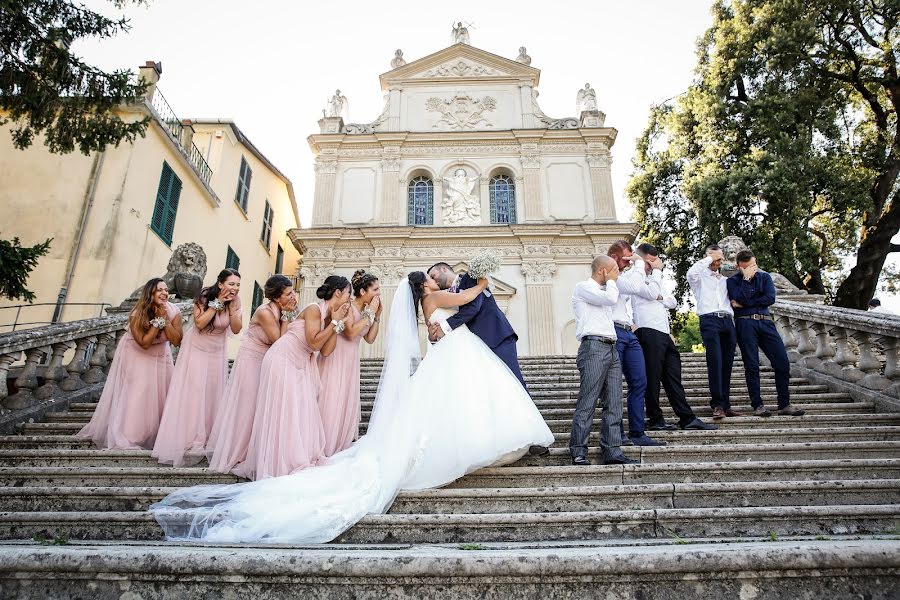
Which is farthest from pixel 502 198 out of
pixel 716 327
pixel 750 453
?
pixel 750 453

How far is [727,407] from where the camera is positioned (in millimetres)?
5293

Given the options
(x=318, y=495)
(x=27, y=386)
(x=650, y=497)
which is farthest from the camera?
(x=27, y=386)

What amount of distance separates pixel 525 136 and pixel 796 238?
31.5 feet

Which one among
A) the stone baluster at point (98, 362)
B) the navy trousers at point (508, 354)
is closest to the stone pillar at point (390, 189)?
the stone baluster at point (98, 362)

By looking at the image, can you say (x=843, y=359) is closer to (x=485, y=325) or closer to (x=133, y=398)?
(x=485, y=325)

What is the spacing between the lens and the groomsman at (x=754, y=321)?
17.6 ft

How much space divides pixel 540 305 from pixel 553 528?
569 inches

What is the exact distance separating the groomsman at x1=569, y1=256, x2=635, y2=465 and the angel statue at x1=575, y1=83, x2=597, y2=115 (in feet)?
58.8

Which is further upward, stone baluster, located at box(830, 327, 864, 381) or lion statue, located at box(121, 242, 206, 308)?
lion statue, located at box(121, 242, 206, 308)

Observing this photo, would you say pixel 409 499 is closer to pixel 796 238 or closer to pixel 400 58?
pixel 796 238

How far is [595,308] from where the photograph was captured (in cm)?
454

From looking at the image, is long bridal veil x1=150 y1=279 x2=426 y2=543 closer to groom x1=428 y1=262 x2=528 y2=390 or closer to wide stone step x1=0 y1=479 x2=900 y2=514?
wide stone step x1=0 y1=479 x2=900 y2=514

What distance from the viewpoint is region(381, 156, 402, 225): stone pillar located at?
62.3 ft

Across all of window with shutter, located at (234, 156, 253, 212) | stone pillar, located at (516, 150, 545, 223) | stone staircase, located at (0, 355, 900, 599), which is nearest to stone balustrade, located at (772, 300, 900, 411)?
stone staircase, located at (0, 355, 900, 599)
